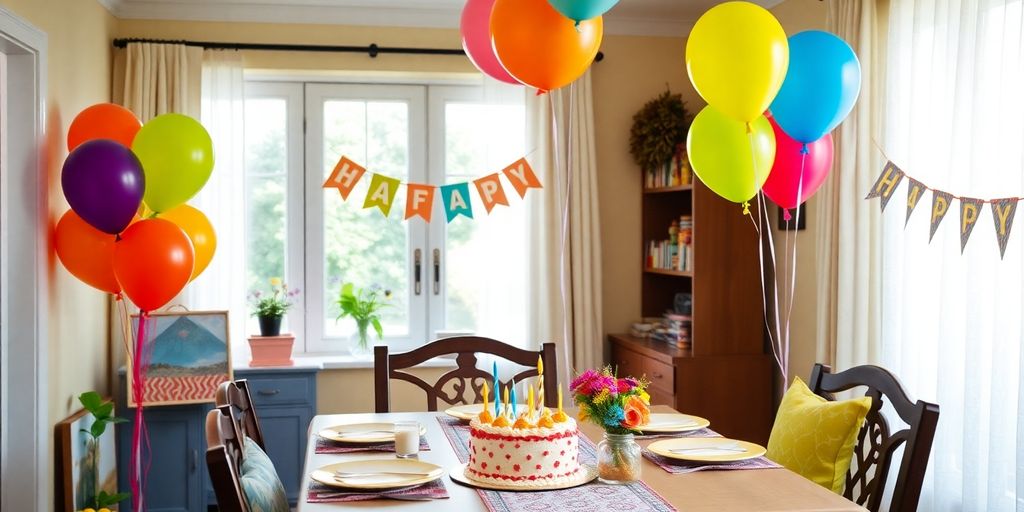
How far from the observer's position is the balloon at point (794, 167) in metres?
2.92

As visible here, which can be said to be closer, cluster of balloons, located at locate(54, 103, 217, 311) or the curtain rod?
cluster of balloons, located at locate(54, 103, 217, 311)

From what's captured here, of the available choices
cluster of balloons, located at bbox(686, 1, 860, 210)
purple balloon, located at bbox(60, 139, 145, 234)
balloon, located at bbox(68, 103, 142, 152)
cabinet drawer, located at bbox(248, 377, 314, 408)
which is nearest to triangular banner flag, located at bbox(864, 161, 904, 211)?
cluster of balloons, located at bbox(686, 1, 860, 210)

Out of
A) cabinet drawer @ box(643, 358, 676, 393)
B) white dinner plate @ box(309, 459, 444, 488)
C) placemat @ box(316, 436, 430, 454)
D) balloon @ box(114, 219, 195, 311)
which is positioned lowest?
cabinet drawer @ box(643, 358, 676, 393)

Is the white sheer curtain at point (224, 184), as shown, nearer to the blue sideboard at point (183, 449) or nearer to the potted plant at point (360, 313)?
the blue sideboard at point (183, 449)

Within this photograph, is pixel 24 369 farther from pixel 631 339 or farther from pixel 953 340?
pixel 953 340

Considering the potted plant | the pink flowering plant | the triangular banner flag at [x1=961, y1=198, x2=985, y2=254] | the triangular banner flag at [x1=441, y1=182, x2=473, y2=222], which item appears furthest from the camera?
the potted plant

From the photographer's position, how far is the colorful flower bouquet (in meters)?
1.99

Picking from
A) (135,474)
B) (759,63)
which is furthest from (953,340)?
(135,474)

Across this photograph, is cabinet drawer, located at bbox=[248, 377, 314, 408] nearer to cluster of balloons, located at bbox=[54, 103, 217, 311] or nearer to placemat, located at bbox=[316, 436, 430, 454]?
cluster of balloons, located at bbox=[54, 103, 217, 311]

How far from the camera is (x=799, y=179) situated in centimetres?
289

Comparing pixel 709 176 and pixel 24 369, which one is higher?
pixel 709 176

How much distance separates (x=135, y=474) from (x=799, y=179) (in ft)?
8.99

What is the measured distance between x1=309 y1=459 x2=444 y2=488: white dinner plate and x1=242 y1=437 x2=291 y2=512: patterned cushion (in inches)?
3.8

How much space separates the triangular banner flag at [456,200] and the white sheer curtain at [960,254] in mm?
1700
